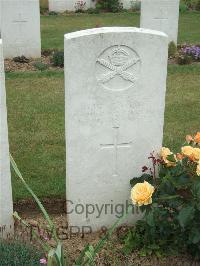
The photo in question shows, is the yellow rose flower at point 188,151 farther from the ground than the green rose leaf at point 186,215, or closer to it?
farther from the ground

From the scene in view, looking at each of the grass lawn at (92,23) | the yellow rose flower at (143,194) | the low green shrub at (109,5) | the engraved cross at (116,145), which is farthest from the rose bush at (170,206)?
the low green shrub at (109,5)

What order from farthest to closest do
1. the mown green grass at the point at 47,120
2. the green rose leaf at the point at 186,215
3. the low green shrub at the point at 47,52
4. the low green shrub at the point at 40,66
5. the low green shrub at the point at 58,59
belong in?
1. the low green shrub at the point at 47,52
2. the low green shrub at the point at 58,59
3. the low green shrub at the point at 40,66
4. the mown green grass at the point at 47,120
5. the green rose leaf at the point at 186,215

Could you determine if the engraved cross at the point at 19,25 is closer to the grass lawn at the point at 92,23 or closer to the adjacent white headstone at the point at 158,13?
the grass lawn at the point at 92,23

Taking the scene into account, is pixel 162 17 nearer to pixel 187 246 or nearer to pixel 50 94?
pixel 50 94

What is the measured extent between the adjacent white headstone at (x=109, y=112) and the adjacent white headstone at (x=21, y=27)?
6.90 metres

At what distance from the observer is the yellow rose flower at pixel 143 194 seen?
3561 millimetres

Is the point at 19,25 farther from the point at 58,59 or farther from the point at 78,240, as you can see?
the point at 78,240

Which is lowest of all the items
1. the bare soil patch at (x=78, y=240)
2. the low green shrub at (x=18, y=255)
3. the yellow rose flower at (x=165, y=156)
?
the bare soil patch at (x=78, y=240)

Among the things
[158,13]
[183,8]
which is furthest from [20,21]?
[183,8]

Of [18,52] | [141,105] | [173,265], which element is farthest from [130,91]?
[18,52]

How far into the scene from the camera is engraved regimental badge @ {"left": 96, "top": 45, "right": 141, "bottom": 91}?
368cm

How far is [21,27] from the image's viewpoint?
33.8ft

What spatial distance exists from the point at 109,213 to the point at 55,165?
1495 millimetres

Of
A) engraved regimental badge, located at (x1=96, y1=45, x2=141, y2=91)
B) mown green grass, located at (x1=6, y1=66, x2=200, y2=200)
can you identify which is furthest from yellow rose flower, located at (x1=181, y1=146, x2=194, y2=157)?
mown green grass, located at (x1=6, y1=66, x2=200, y2=200)
